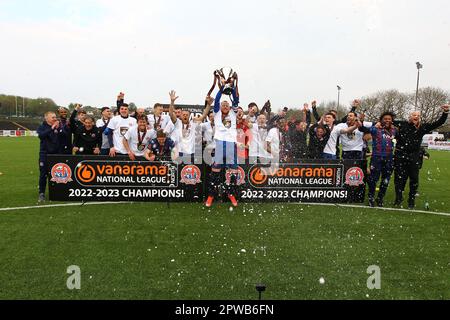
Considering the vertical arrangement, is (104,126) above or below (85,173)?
above

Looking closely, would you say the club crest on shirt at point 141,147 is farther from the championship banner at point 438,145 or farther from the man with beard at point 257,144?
the championship banner at point 438,145

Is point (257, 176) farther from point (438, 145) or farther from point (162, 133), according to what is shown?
point (438, 145)

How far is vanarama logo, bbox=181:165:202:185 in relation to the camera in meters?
8.46

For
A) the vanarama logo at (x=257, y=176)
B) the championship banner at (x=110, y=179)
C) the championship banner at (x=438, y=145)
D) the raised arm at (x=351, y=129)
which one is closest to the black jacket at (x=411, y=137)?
the raised arm at (x=351, y=129)

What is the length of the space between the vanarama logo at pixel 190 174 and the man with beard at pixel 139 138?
3.44 feet

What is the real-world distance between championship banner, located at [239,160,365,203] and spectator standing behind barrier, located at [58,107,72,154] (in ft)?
13.4

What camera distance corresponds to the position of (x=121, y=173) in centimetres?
836

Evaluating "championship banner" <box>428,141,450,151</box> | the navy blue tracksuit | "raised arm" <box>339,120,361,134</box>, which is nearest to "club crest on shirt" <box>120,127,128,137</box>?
the navy blue tracksuit

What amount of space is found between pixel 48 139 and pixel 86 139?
818mm

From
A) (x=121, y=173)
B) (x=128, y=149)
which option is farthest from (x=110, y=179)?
(x=128, y=149)

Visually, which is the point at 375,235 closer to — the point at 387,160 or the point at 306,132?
the point at 387,160

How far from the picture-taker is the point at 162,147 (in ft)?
28.7

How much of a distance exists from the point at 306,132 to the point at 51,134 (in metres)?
6.42
